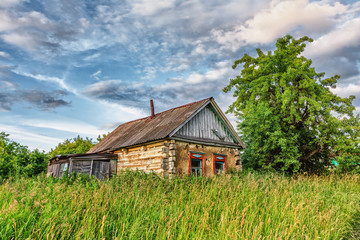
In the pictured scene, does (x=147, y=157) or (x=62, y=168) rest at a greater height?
(x=147, y=157)

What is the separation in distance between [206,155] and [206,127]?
1.84 metres

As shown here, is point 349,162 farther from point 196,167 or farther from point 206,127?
point 196,167

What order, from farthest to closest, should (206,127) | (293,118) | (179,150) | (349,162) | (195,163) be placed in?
1. (293,118)
2. (349,162)
3. (206,127)
4. (195,163)
5. (179,150)

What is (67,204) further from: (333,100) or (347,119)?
(333,100)

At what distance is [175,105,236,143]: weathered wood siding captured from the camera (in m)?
14.0

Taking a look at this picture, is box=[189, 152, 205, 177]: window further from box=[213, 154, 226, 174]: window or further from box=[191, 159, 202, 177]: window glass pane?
box=[213, 154, 226, 174]: window

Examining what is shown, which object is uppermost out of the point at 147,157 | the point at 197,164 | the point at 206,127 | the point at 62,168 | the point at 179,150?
the point at 206,127

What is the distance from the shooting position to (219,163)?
15.2 metres

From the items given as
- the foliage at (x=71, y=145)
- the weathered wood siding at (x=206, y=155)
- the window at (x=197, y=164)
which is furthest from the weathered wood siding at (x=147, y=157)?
the foliage at (x=71, y=145)

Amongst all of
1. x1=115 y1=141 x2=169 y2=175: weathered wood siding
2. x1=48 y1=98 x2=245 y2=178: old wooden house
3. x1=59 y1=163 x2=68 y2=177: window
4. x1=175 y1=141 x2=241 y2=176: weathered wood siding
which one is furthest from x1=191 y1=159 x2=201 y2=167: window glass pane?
x1=59 y1=163 x2=68 y2=177: window

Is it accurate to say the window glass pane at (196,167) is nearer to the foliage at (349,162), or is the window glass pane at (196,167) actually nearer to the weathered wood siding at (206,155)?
the weathered wood siding at (206,155)

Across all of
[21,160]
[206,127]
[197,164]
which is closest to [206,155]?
[197,164]

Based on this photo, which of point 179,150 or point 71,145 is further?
point 71,145

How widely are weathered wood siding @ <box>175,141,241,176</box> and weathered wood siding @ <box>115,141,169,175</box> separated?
30.9 inches
